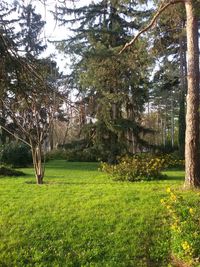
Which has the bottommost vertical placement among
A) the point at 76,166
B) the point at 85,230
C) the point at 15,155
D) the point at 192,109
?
the point at 85,230

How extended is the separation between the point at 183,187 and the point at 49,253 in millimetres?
4752

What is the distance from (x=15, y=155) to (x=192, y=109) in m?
11.8

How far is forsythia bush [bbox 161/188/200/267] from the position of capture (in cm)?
641

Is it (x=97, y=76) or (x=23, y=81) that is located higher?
(x=97, y=76)

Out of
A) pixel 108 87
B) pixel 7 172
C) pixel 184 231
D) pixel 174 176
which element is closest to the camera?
pixel 184 231

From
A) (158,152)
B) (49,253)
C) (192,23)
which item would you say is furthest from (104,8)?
(49,253)

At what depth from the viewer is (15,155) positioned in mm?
19984

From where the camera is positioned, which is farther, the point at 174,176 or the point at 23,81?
the point at 174,176

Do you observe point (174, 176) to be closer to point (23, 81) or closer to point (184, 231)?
point (184, 231)

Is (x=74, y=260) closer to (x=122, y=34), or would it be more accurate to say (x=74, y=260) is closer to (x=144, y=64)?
(x=144, y=64)

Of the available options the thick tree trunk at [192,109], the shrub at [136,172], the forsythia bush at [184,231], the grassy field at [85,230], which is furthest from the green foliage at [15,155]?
the forsythia bush at [184,231]

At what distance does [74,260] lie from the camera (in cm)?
666

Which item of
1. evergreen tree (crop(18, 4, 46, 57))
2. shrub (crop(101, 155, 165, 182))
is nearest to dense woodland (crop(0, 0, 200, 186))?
evergreen tree (crop(18, 4, 46, 57))

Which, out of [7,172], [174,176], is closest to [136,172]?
[174,176]
